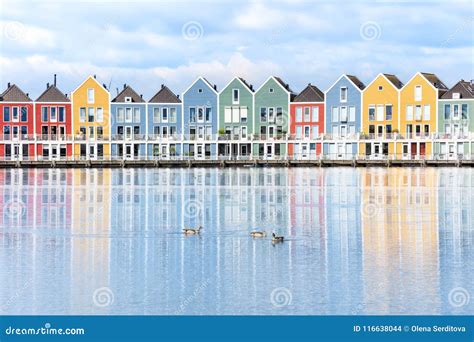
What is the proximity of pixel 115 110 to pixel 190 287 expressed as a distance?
87148 mm

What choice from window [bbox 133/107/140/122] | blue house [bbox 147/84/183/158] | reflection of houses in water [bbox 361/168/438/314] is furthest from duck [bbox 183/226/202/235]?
window [bbox 133/107/140/122]

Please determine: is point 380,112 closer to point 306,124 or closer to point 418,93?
point 418,93

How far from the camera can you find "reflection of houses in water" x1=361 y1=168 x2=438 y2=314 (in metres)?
18.1

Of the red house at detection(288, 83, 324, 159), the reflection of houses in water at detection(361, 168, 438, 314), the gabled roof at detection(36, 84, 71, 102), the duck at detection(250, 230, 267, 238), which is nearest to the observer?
the reflection of houses in water at detection(361, 168, 438, 314)

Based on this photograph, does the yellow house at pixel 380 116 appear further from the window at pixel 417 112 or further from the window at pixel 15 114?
the window at pixel 15 114

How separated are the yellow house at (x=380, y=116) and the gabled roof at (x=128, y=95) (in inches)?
980

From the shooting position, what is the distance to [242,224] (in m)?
30.3

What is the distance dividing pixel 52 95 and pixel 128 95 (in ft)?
27.3

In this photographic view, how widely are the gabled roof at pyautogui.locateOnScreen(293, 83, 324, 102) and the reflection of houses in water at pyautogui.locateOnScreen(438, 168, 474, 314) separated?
53637 mm

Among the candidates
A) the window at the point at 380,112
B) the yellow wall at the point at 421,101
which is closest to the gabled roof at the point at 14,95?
the window at the point at 380,112

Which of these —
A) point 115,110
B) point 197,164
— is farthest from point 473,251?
point 115,110

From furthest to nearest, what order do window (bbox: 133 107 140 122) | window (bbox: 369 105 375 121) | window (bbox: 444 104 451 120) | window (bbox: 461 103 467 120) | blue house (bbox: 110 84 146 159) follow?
window (bbox: 133 107 140 122)
blue house (bbox: 110 84 146 159)
window (bbox: 369 105 375 121)
window (bbox: 444 104 451 120)
window (bbox: 461 103 467 120)

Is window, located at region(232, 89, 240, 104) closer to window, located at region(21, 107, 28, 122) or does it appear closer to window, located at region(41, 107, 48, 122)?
window, located at region(41, 107, 48, 122)
